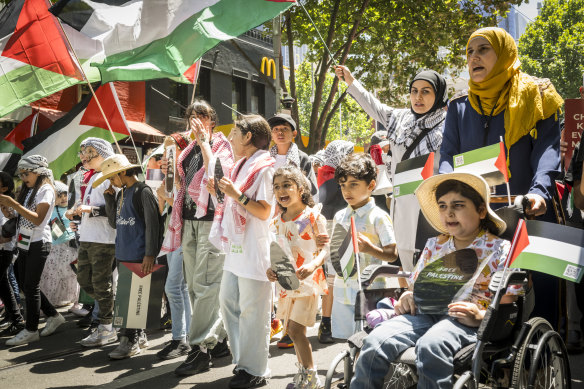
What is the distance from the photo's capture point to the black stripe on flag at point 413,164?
387 cm

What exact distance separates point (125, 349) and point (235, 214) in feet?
7.05

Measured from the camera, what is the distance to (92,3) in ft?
19.7

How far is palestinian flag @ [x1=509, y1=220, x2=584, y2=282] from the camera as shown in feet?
8.89

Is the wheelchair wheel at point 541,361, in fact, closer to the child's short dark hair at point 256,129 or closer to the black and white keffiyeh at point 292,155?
the child's short dark hair at point 256,129

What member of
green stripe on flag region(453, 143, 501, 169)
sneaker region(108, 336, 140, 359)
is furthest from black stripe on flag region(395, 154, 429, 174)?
sneaker region(108, 336, 140, 359)

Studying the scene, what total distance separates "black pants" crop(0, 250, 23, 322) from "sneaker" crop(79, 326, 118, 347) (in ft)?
4.19


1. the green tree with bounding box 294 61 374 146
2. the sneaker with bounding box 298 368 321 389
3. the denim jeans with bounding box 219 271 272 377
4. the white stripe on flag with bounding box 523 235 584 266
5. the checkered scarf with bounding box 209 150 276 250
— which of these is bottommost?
the sneaker with bounding box 298 368 321 389

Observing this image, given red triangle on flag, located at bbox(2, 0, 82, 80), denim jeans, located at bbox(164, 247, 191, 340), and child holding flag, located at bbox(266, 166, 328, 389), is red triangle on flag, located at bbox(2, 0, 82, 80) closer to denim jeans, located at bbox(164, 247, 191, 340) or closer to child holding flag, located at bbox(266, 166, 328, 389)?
denim jeans, located at bbox(164, 247, 191, 340)

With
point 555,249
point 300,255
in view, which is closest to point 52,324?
point 300,255

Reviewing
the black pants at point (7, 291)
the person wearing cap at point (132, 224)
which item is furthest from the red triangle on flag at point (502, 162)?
the black pants at point (7, 291)

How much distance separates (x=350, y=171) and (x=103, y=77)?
2.88 meters

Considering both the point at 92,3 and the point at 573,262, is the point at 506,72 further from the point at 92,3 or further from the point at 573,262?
the point at 92,3

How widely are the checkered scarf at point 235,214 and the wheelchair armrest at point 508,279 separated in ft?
7.59

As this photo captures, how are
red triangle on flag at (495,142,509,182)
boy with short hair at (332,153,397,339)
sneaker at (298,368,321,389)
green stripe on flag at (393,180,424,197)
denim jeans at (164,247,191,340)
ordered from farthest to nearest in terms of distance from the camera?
denim jeans at (164,247,191,340) → sneaker at (298,368,321,389) → boy with short hair at (332,153,397,339) → green stripe on flag at (393,180,424,197) → red triangle on flag at (495,142,509,182)
